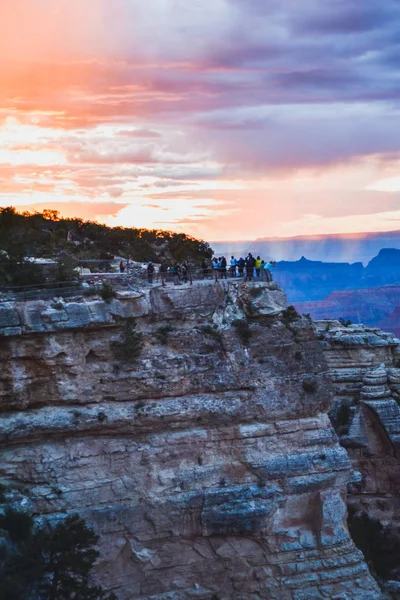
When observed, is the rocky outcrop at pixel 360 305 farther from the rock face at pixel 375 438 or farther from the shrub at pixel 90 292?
the shrub at pixel 90 292

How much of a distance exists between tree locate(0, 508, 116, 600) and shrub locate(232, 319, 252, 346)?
21.5 ft

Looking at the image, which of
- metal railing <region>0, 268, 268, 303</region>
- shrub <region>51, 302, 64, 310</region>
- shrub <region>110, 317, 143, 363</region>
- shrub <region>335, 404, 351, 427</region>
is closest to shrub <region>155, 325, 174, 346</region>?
shrub <region>110, 317, 143, 363</region>

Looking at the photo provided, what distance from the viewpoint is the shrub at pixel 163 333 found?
87.6 feet

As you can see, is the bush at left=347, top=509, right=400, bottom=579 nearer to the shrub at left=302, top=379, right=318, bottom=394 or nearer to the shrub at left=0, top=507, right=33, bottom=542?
the shrub at left=302, top=379, right=318, bottom=394

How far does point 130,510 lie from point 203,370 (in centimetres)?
400

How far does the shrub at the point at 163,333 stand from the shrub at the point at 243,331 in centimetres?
175

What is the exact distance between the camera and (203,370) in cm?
2670

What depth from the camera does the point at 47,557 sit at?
24.0 meters

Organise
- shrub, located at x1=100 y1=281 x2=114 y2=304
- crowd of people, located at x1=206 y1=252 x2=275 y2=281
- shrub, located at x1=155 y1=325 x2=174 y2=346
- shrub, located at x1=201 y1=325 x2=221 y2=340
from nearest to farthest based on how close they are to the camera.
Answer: shrub, located at x1=100 y1=281 x2=114 y2=304 → shrub, located at x1=155 y1=325 x2=174 y2=346 → shrub, located at x1=201 y1=325 x2=221 y2=340 → crowd of people, located at x1=206 y1=252 x2=275 y2=281

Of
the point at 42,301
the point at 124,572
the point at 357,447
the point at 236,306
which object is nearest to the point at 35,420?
the point at 42,301

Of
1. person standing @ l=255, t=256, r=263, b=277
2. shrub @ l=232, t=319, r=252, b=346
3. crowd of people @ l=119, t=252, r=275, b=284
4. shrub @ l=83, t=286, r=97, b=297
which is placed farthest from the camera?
person standing @ l=255, t=256, r=263, b=277

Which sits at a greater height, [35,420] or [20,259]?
[20,259]

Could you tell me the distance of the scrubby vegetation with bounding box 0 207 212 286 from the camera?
27.4 m

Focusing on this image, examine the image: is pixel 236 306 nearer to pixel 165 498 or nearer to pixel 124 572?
pixel 165 498
